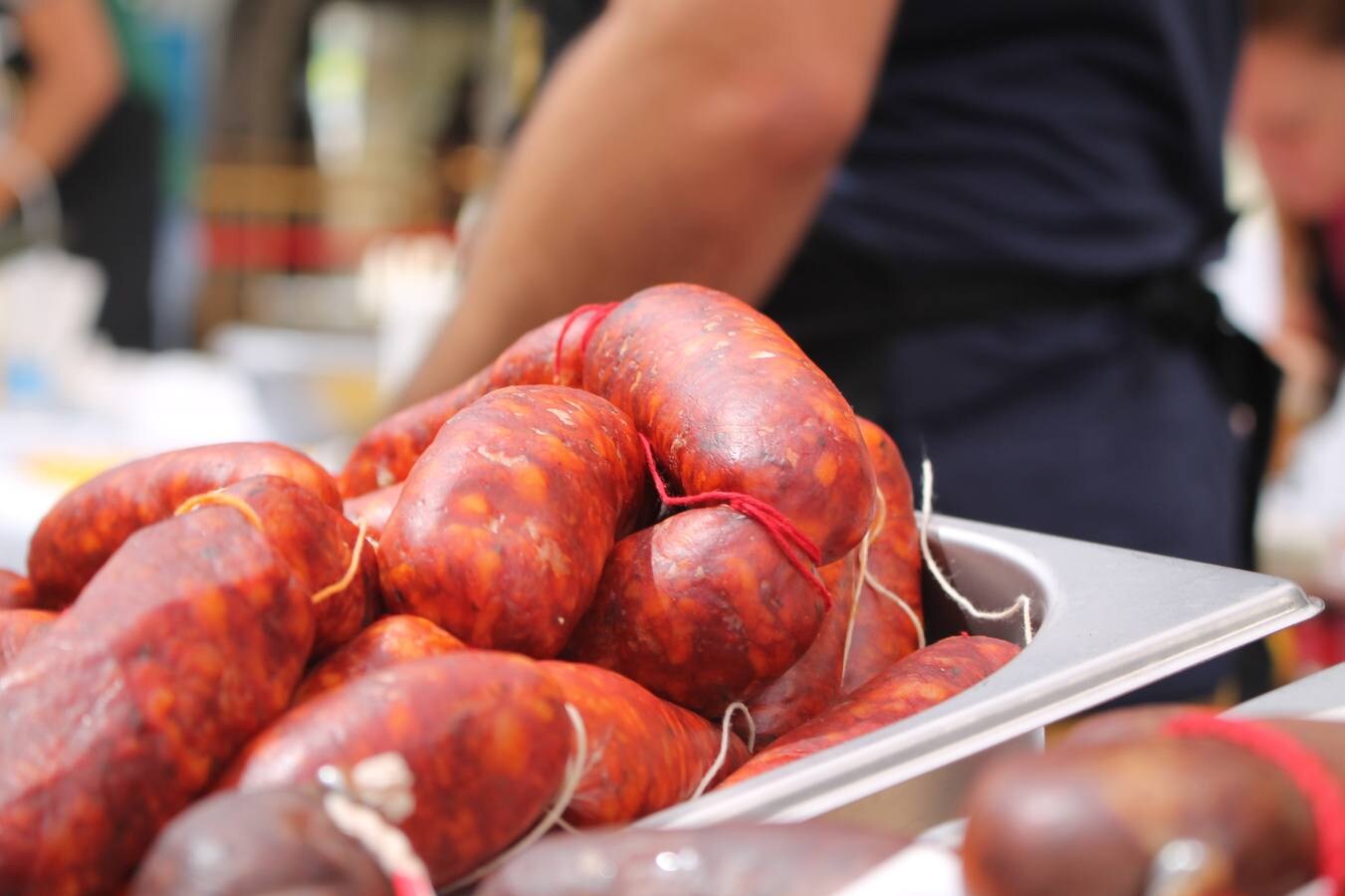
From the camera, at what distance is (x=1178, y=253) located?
172 cm

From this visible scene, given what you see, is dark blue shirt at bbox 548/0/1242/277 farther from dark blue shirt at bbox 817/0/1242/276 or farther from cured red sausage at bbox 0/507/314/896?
cured red sausage at bbox 0/507/314/896

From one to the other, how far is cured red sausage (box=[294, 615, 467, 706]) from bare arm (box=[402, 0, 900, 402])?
2.41 feet

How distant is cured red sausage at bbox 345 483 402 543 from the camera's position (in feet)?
2.80

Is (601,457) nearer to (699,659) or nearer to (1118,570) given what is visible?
(699,659)

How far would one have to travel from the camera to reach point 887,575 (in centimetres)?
95

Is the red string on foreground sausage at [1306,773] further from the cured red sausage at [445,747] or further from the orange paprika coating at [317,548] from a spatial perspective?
the orange paprika coating at [317,548]

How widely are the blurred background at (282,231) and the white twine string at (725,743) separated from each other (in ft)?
4.55

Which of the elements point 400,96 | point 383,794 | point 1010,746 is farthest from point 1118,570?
point 400,96

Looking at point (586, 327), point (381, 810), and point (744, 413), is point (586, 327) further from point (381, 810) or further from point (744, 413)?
point (381, 810)

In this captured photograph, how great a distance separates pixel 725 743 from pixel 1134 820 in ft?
1.13

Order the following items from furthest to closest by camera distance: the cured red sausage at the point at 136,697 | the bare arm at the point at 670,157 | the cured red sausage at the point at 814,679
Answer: the bare arm at the point at 670,157
the cured red sausage at the point at 814,679
the cured red sausage at the point at 136,697

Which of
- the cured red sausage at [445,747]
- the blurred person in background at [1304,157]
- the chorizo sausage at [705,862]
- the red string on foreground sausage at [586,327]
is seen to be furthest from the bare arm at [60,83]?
the chorizo sausage at [705,862]

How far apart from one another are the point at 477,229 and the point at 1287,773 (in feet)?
4.40

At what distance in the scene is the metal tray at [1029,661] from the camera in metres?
0.59
